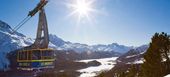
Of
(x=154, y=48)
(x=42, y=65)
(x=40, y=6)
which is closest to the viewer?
(x=42, y=65)

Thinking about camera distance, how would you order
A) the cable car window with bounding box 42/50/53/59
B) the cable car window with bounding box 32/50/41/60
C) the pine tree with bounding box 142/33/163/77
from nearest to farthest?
the cable car window with bounding box 32/50/41/60, the cable car window with bounding box 42/50/53/59, the pine tree with bounding box 142/33/163/77

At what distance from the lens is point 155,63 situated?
71.2 m

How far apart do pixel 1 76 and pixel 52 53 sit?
140782 mm

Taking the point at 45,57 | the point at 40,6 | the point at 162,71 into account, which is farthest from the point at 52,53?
the point at 162,71

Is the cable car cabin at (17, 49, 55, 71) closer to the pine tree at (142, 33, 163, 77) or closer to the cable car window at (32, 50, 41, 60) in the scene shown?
the cable car window at (32, 50, 41, 60)

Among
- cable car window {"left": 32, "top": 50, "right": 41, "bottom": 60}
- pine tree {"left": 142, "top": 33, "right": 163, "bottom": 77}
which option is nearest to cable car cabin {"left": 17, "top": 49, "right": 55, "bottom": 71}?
cable car window {"left": 32, "top": 50, "right": 41, "bottom": 60}

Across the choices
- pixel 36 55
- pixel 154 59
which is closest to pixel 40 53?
pixel 36 55

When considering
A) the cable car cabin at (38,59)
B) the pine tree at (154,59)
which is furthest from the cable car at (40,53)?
the pine tree at (154,59)

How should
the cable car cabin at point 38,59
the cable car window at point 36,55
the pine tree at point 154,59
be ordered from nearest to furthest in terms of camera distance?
1. the cable car cabin at point 38,59
2. the cable car window at point 36,55
3. the pine tree at point 154,59

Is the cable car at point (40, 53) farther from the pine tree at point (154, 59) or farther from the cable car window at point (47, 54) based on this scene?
the pine tree at point (154, 59)

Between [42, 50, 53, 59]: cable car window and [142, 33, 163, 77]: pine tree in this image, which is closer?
[42, 50, 53, 59]: cable car window

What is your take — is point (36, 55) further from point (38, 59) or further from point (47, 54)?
point (47, 54)

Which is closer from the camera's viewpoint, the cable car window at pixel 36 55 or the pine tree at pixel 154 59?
the cable car window at pixel 36 55

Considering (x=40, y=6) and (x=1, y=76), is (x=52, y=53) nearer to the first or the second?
(x=40, y=6)
